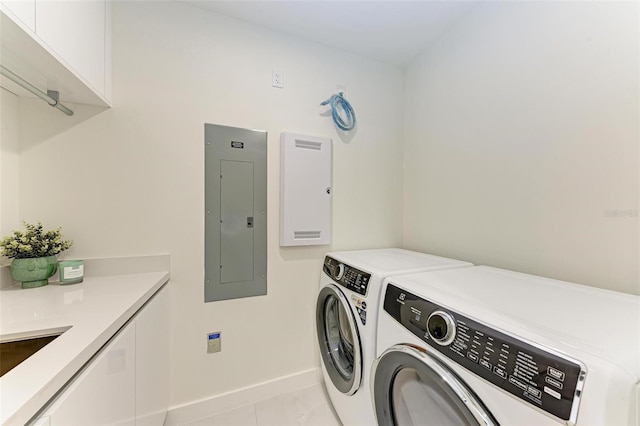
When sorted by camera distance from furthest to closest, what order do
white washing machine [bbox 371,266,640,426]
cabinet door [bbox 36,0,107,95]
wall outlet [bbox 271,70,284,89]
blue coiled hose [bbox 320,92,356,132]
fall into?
blue coiled hose [bbox 320,92,356,132], wall outlet [bbox 271,70,284,89], cabinet door [bbox 36,0,107,95], white washing machine [bbox 371,266,640,426]

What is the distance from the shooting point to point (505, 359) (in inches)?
21.7

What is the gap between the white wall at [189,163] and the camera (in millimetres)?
1221

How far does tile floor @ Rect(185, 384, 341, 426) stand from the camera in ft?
4.54

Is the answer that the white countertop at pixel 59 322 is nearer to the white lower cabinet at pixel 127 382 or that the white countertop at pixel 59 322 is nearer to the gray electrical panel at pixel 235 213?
the white lower cabinet at pixel 127 382

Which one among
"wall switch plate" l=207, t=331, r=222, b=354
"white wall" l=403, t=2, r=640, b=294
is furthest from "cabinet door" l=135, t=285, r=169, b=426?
"white wall" l=403, t=2, r=640, b=294

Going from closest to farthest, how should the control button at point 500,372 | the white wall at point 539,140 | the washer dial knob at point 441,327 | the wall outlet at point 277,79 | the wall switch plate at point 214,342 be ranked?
the control button at point 500,372, the washer dial knob at point 441,327, the white wall at point 539,140, the wall switch plate at point 214,342, the wall outlet at point 277,79

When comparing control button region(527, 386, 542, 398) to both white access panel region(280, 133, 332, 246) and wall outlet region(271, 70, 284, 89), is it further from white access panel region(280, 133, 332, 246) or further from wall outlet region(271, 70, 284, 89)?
wall outlet region(271, 70, 284, 89)

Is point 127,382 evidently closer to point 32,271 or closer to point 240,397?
point 32,271

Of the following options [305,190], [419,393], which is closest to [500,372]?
[419,393]

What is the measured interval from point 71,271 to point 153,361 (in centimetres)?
57

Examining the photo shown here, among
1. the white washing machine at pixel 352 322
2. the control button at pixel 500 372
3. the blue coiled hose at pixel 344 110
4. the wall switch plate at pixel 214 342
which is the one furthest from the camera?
the blue coiled hose at pixel 344 110

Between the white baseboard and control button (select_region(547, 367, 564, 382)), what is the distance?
5.09ft

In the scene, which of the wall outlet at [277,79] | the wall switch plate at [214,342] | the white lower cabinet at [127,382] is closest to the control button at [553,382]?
the white lower cabinet at [127,382]

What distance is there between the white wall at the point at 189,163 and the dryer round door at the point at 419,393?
86cm
